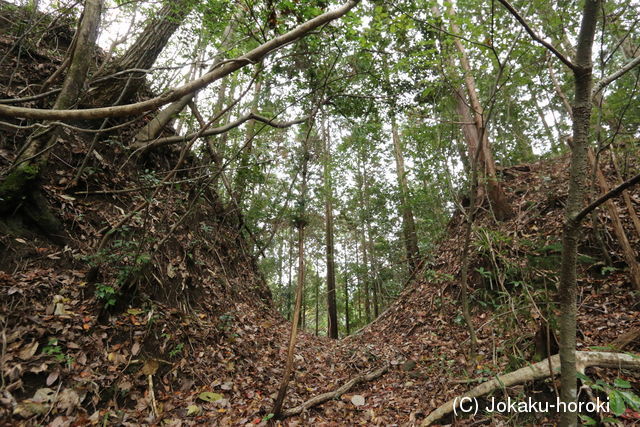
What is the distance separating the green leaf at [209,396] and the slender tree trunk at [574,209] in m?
3.72

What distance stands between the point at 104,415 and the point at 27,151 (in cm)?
345

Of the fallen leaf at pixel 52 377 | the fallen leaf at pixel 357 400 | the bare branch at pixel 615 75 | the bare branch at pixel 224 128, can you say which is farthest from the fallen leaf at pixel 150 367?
the bare branch at pixel 615 75

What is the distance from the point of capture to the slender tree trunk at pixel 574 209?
1.58 m

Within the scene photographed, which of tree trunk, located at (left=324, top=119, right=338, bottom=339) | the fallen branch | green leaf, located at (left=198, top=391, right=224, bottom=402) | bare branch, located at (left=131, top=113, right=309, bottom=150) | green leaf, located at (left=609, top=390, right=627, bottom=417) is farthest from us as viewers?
tree trunk, located at (left=324, top=119, right=338, bottom=339)

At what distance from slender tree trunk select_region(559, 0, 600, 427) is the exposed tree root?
111 cm

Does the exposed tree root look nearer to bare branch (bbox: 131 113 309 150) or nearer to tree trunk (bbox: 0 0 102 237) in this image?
bare branch (bbox: 131 113 309 150)

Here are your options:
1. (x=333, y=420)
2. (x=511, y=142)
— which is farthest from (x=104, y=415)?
(x=511, y=142)

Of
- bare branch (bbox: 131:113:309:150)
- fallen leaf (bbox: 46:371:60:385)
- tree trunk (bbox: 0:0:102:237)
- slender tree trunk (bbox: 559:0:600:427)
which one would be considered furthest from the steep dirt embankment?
tree trunk (bbox: 0:0:102:237)

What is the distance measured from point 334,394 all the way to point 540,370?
2664 mm

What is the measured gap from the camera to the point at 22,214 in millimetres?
3809

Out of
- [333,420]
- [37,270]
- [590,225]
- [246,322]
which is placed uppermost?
[590,225]

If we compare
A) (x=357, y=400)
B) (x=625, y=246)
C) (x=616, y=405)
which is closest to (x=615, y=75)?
(x=616, y=405)

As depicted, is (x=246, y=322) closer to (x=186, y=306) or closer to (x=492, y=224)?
(x=186, y=306)

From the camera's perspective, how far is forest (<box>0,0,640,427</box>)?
271cm
